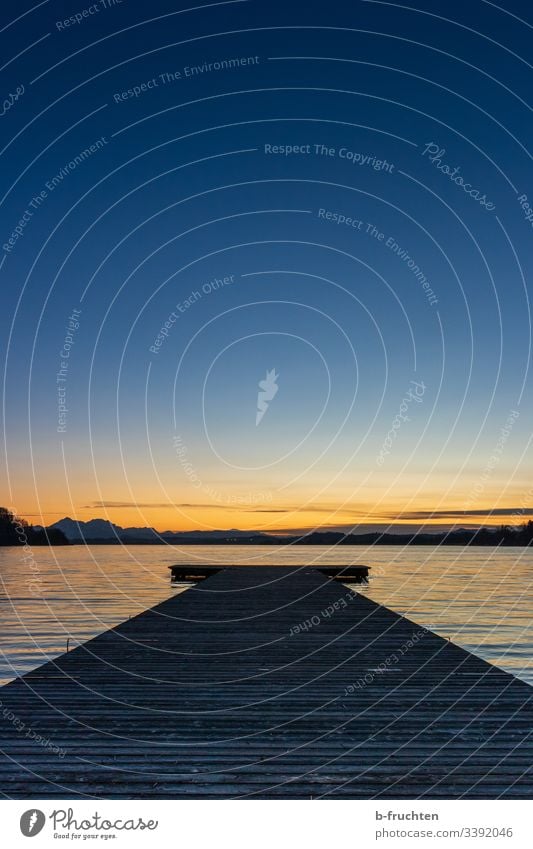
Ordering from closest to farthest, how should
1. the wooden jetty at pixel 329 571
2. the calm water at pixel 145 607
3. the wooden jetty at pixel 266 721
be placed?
the wooden jetty at pixel 266 721, the calm water at pixel 145 607, the wooden jetty at pixel 329 571

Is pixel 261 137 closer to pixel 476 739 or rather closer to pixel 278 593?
pixel 476 739

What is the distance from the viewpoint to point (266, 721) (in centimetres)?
669

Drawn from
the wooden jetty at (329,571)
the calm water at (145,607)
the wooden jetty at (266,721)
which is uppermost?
the wooden jetty at (329,571)

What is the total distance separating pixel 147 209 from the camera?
14867 millimetres

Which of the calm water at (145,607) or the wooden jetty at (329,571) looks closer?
the calm water at (145,607)

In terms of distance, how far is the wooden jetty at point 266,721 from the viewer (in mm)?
5008

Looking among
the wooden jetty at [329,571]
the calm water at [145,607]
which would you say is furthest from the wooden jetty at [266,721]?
the wooden jetty at [329,571]

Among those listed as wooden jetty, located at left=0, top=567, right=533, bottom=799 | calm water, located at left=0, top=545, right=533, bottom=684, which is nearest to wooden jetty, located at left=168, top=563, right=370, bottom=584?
calm water, located at left=0, top=545, right=533, bottom=684

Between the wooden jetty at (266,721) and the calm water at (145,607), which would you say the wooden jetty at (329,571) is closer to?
the calm water at (145,607)

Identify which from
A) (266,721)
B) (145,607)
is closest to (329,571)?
(145,607)

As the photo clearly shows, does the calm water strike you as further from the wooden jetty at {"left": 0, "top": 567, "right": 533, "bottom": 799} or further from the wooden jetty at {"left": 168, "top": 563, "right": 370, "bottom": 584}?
the wooden jetty at {"left": 0, "top": 567, "right": 533, "bottom": 799}

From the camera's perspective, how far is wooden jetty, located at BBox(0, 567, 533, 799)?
5.01 meters

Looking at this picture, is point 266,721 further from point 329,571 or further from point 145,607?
point 329,571
